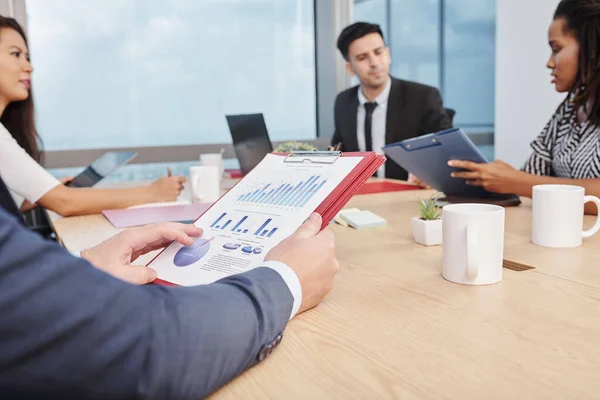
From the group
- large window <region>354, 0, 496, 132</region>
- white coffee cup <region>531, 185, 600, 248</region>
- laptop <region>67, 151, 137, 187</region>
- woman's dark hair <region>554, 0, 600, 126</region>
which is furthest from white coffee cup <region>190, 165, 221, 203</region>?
large window <region>354, 0, 496, 132</region>

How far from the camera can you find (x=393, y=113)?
3121 mm

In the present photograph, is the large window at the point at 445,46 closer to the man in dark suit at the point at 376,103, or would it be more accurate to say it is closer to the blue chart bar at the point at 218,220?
the man in dark suit at the point at 376,103

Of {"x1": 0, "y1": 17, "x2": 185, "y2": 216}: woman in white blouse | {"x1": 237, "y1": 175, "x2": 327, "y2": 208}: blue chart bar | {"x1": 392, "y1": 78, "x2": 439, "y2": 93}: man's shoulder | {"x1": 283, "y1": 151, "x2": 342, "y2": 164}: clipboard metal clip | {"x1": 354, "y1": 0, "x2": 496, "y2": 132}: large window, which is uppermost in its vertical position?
{"x1": 354, "y1": 0, "x2": 496, "y2": 132}: large window

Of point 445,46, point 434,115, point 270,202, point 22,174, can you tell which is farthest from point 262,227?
point 445,46

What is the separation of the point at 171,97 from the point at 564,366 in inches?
122

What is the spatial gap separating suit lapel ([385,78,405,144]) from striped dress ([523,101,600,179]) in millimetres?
1042

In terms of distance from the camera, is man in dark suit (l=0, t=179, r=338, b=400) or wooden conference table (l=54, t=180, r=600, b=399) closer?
man in dark suit (l=0, t=179, r=338, b=400)

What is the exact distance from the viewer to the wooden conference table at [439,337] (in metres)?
0.57

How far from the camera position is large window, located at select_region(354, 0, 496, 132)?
512 centimetres

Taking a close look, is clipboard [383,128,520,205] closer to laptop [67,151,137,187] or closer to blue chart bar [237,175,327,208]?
blue chart bar [237,175,327,208]

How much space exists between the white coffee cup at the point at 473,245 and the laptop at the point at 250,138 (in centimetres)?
143

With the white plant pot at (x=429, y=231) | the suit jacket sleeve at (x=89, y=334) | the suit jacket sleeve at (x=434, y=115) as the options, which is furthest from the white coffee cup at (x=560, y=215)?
the suit jacket sleeve at (x=434, y=115)

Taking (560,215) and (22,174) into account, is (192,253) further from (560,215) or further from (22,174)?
(22,174)

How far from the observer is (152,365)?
49 cm
